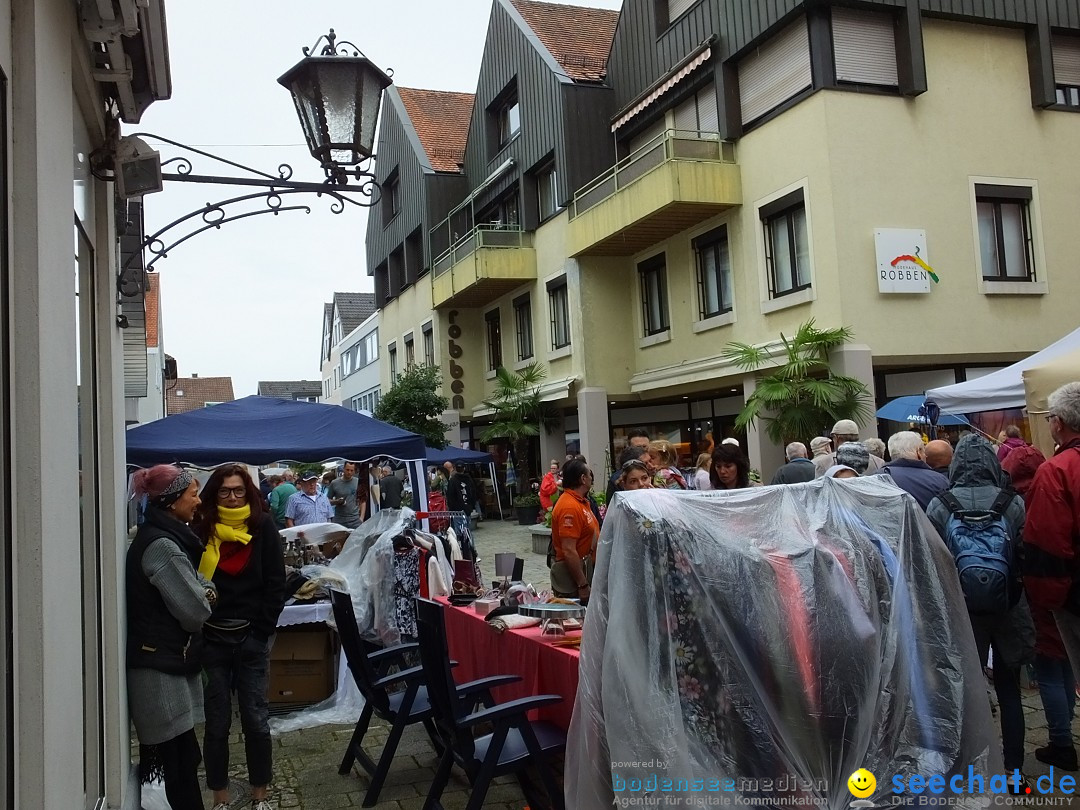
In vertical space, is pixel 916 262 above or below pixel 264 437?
above

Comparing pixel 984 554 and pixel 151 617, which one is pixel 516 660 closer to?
pixel 151 617

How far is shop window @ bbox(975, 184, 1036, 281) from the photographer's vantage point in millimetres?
15430

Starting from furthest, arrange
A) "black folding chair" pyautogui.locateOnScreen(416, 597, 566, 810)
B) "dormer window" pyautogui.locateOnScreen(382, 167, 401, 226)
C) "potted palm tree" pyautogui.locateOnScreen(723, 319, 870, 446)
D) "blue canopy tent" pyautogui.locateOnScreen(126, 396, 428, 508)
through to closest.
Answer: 1. "dormer window" pyautogui.locateOnScreen(382, 167, 401, 226)
2. "potted palm tree" pyautogui.locateOnScreen(723, 319, 870, 446)
3. "blue canopy tent" pyautogui.locateOnScreen(126, 396, 428, 508)
4. "black folding chair" pyautogui.locateOnScreen(416, 597, 566, 810)

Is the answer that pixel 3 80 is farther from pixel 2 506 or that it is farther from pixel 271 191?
pixel 271 191

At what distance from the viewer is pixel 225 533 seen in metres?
4.98

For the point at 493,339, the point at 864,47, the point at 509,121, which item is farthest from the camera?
the point at 493,339

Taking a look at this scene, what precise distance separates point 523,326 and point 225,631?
66.9 feet

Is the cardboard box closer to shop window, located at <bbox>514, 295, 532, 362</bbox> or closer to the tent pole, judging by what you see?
the tent pole

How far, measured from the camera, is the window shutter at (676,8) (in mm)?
18334

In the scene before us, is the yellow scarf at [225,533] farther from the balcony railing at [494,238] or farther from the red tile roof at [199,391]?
the red tile roof at [199,391]

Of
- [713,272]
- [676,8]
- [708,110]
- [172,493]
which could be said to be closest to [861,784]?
[172,493]

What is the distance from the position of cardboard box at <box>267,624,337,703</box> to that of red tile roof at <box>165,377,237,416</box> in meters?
62.7

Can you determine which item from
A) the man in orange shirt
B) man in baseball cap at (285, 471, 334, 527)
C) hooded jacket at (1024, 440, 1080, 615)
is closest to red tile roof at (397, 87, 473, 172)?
man in baseball cap at (285, 471, 334, 527)

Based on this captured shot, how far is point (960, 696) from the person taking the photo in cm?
408
